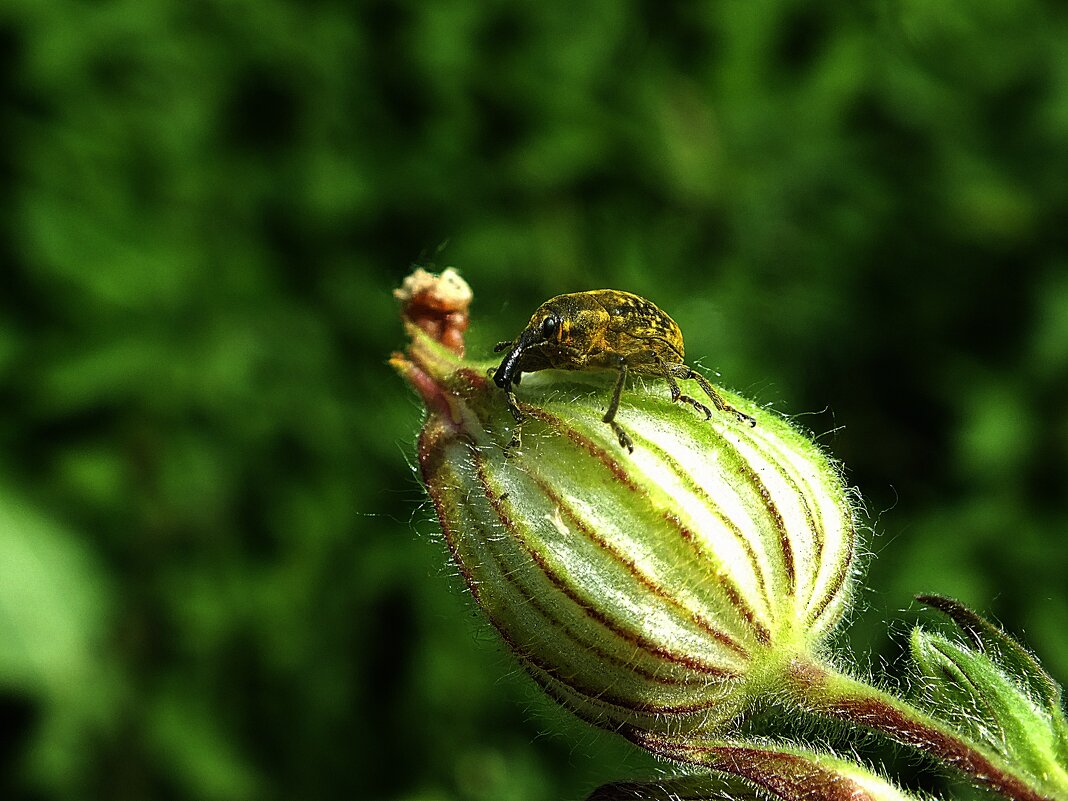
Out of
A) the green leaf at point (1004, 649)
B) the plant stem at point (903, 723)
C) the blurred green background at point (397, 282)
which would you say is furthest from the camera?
the blurred green background at point (397, 282)

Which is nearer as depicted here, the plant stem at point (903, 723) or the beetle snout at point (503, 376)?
the plant stem at point (903, 723)

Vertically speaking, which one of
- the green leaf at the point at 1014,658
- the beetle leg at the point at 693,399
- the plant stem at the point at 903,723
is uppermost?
the beetle leg at the point at 693,399

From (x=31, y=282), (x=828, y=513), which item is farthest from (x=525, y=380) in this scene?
(x=31, y=282)

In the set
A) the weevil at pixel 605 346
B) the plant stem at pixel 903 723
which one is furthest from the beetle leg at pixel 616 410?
the plant stem at pixel 903 723

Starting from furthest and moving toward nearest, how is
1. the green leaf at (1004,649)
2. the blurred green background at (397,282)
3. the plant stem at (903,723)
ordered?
the blurred green background at (397,282) → the green leaf at (1004,649) → the plant stem at (903,723)

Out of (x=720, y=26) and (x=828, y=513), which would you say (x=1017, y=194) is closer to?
(x=720, y=26)

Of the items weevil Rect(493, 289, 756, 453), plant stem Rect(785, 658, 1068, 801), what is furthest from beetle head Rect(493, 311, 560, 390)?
plant stem Rect(785, 658, 1068, 801)

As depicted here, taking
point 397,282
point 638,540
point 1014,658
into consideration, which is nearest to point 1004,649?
point 1014,658

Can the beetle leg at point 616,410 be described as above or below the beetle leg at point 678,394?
below

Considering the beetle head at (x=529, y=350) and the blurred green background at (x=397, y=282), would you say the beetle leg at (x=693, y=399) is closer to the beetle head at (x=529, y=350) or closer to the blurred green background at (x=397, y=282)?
the beetle head at (x=529, y=350)
